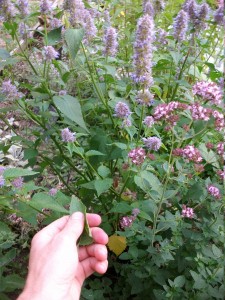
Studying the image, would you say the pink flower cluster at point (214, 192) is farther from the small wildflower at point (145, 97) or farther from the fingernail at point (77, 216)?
the fingernail at point (77, 216)

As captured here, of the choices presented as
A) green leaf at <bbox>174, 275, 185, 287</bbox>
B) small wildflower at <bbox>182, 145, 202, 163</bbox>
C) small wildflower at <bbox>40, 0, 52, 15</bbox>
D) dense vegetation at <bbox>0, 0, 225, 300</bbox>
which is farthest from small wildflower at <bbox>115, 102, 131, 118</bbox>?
green leaf at <bbox>174, 275, 185, 287</bbox>

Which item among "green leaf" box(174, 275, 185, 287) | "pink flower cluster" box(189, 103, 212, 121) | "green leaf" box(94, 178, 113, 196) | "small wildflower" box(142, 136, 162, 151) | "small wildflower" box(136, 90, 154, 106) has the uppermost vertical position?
"pink flower cluster" box(189, 103, 212, 121)

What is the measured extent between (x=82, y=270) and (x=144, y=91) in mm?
810

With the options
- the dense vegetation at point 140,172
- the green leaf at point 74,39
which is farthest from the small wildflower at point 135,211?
the green leaf at point 74,39

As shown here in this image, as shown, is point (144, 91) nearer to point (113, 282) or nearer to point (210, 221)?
point (210, 221)

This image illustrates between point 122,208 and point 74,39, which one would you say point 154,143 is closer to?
point 122,208

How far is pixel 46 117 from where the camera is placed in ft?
6.75

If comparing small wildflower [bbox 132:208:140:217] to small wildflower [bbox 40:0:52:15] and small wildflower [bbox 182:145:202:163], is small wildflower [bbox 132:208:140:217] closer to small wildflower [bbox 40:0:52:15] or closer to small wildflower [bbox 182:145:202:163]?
small wildflower [bbox 182:145:202:163]

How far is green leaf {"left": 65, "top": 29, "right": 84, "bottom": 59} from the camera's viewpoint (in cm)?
172

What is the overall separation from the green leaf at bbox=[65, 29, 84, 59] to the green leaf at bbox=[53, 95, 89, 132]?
209 mm

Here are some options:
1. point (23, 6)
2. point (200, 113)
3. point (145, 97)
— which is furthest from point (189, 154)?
point (23, 6)

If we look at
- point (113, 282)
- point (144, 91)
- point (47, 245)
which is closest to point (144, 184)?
point (144, 91)

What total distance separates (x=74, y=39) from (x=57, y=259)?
3.03ft

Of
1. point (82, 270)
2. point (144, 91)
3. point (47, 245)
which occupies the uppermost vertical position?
point (144, 91)
